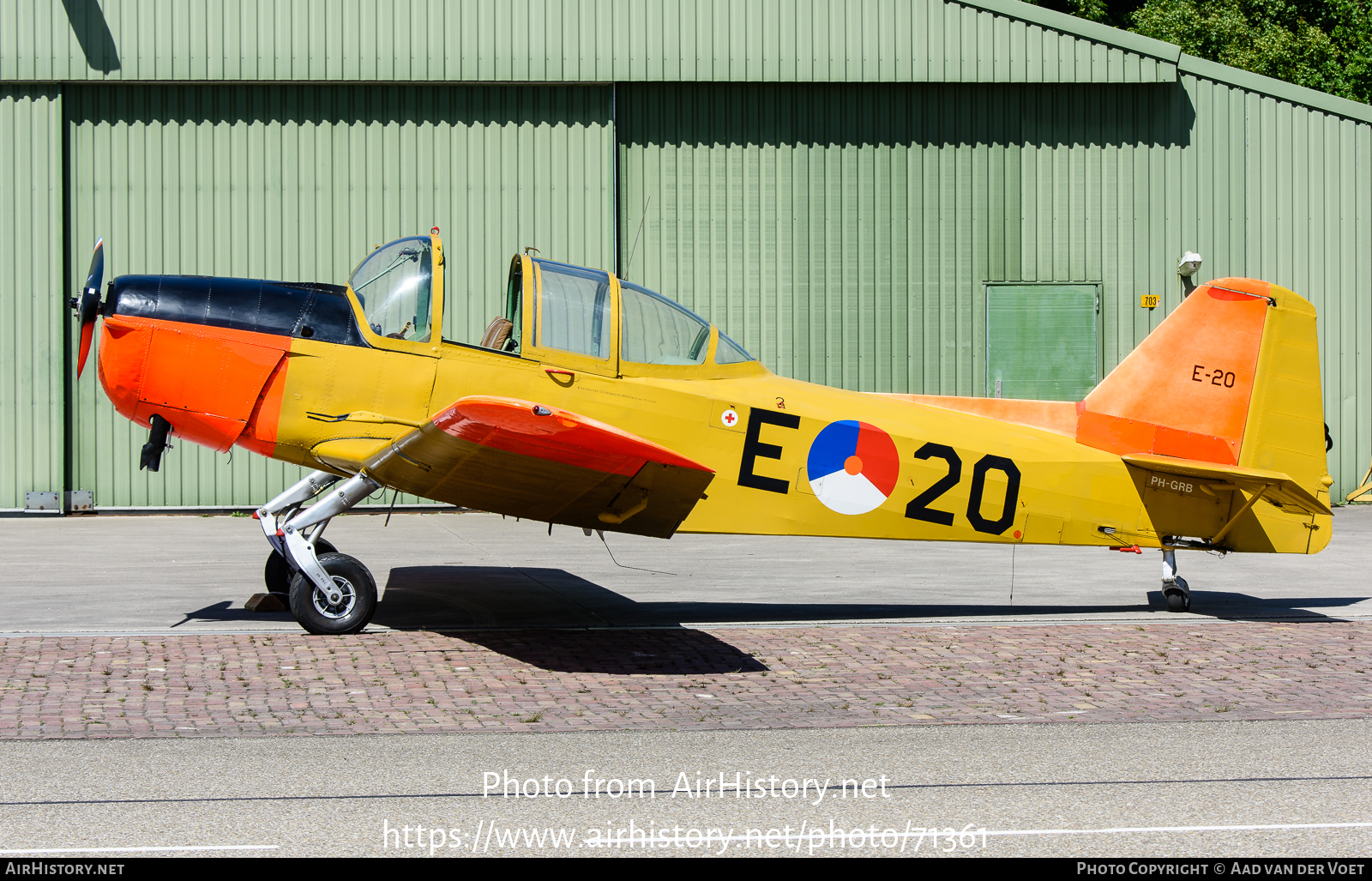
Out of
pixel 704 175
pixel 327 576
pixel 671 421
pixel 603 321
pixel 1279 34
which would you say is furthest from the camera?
pixel 1279 34

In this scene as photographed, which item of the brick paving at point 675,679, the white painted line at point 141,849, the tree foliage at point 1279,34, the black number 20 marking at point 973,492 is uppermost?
the tree foliage at point 1279,34

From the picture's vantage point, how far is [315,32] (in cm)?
1722

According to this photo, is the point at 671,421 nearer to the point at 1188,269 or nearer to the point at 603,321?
the point at 603,321

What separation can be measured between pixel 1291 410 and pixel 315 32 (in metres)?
14.0

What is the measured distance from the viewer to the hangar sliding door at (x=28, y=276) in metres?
17.1

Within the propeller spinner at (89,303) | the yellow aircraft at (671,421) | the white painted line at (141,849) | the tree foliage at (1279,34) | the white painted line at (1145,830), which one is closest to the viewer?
the white painted line at (141,849)

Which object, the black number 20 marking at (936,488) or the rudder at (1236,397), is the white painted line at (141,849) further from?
the rudder at (1236,397)

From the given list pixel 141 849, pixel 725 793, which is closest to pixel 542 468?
pixel 725 793

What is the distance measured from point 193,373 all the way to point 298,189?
34.2ft

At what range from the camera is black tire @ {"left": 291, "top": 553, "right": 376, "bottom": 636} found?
806 cm

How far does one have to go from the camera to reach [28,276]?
17109mm

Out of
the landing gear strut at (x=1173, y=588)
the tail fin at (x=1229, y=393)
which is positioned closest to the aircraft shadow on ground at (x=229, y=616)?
the tail fin at (x=1229, y=393)

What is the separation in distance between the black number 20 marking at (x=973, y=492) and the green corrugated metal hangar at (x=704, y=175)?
31.1ft

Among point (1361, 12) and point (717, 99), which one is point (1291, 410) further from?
point (1361, 12)
